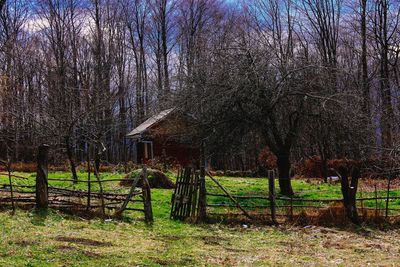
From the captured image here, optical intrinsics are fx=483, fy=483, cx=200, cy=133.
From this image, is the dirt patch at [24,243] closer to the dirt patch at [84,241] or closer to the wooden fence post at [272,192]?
the dirt patch at [84,241]

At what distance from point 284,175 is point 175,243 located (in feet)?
27.4

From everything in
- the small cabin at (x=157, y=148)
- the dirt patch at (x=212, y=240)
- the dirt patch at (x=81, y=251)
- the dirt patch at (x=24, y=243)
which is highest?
the small cabin at (x=157, y=148)

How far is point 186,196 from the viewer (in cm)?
1230

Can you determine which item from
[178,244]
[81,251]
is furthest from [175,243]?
[81,251]

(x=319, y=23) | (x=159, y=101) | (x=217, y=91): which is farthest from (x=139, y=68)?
(x=217, y=91)

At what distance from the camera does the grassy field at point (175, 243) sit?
769 centimetres

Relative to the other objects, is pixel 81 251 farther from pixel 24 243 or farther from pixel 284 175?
pixel 284 175

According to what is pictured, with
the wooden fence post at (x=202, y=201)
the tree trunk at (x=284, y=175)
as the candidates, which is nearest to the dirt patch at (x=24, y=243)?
the wooden fence post at (x=202, y=201)

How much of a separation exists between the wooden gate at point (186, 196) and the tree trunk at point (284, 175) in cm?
515

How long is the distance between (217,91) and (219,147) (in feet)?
7.12

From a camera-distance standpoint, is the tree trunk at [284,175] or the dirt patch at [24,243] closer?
the dirt patch at [24,243]

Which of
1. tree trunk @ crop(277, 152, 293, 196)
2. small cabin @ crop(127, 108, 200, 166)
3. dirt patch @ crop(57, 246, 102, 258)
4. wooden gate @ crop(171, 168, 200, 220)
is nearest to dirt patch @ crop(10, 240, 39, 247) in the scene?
dirt patch @ crop(57, 246, 102, 258)

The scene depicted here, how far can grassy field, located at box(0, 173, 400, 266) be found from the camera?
25.2 feet

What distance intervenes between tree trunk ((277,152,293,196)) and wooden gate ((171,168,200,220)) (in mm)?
5147
